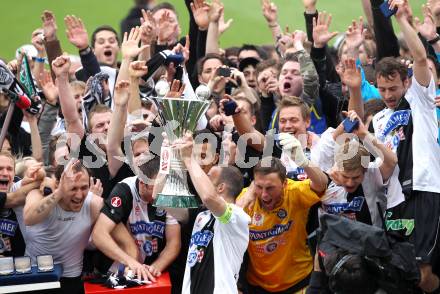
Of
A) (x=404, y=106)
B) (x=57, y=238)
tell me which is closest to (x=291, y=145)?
(x=404, y=106)

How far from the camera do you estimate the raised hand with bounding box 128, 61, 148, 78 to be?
289 inches

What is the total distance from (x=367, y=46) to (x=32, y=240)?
3909 millimetres

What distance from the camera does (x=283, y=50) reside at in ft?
30.4

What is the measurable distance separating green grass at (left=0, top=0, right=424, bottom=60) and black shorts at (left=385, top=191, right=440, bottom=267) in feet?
24.8

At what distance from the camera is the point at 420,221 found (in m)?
6.67

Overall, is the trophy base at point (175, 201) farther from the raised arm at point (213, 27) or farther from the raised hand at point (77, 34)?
the raised arm at point (213, 27)

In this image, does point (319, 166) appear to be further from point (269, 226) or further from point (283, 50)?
point (283, 50)

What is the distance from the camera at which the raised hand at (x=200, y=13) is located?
9.32 m

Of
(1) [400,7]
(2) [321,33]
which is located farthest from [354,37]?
(1) [400,7]

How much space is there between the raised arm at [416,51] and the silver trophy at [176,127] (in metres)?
1.42

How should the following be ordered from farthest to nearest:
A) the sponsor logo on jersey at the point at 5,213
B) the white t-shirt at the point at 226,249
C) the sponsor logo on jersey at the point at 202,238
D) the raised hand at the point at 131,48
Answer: the raised hand at the point at 131,48 < the sponsor logo on jersey at the point at 5,213 < the sponsor logo on jersey at the point at 202,238 < the white t-shirt at the point at 226,249

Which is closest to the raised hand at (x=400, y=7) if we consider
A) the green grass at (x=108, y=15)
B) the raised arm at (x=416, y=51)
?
the raised arm at (x=416, y=51)

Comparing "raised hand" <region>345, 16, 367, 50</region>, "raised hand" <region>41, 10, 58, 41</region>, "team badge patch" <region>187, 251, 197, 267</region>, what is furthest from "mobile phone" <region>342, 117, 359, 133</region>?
"raised hand" <region>41, 10, 58, 41</region>

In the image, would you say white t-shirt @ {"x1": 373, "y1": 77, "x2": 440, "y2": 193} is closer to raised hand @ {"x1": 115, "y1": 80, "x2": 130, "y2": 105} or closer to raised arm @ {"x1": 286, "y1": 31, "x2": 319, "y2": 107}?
raised arm @ {"x1": 286, "y1": 31, "x2": 319, "y2": 107}
